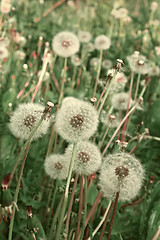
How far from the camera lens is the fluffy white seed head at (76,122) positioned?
2.28 feet

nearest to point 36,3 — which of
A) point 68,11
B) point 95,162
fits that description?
point 68,11

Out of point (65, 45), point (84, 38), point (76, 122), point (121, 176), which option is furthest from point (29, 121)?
point (84, 38)

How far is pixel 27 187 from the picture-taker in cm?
111

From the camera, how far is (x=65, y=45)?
1.39 metres

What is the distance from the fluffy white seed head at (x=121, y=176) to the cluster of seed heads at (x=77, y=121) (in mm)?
141

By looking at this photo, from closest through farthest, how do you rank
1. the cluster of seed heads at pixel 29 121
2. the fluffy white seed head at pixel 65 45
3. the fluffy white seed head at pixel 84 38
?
the cluster of seed heads at pixel 29 121
the fluffy white seed head at pixel 65 45
the fluffy white seed head at pixel 84 38

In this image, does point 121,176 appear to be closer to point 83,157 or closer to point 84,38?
point 83,157

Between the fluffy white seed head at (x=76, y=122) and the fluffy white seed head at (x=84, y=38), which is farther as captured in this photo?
the fluffy white seed head at (x=84, y=38)

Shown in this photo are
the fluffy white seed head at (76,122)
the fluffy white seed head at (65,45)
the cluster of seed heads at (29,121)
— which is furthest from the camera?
the fluffy white seed head at (65,45)

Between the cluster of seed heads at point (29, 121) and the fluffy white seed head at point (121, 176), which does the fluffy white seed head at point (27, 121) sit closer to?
the cluster of seed heads at point (29, 121)

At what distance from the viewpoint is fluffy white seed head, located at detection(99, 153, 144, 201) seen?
73cm

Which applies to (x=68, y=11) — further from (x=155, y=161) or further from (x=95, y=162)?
(x=95, y=162)

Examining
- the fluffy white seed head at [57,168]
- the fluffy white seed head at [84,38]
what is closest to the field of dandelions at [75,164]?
the fluffy white seed head at [57,168]

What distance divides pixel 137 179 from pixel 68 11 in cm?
386
